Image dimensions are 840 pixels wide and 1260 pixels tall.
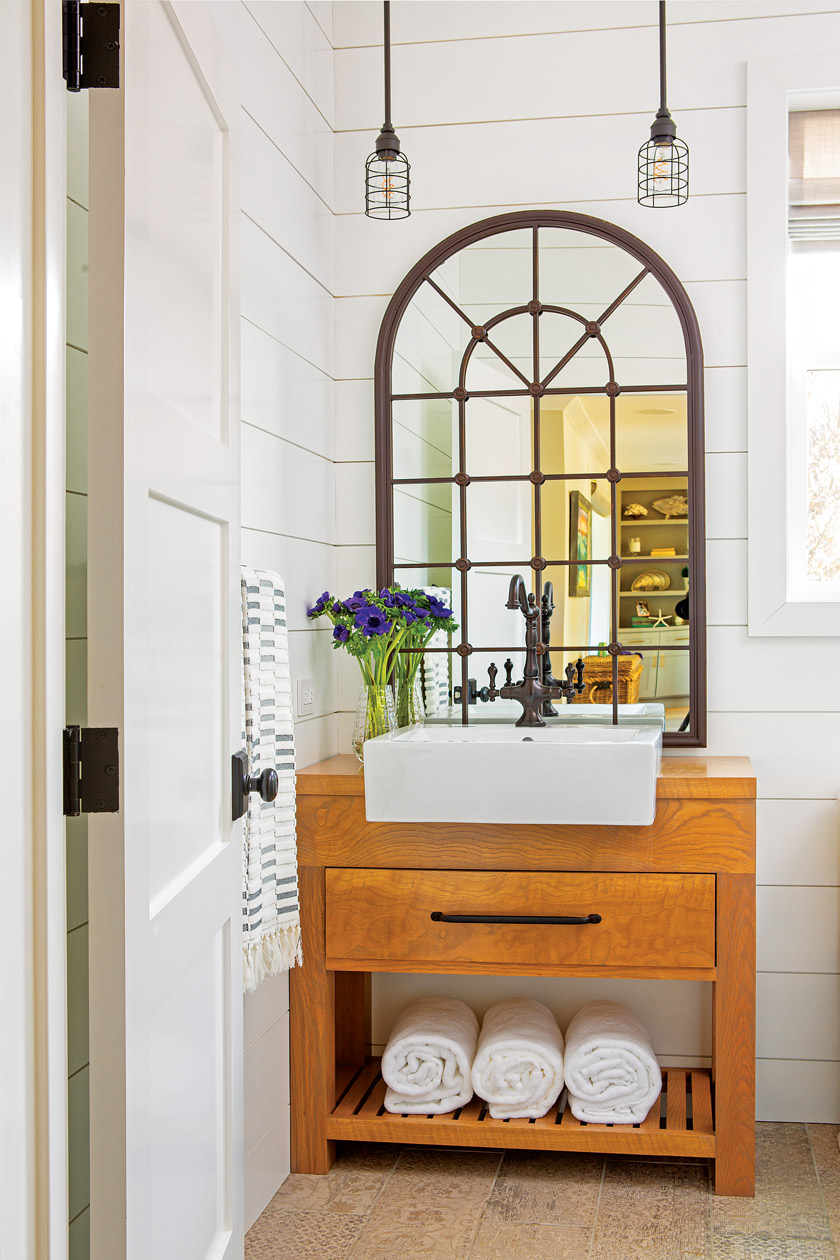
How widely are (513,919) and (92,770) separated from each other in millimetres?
1333

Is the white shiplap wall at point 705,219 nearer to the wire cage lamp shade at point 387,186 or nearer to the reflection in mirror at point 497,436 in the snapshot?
the wire cage lamp shade at point 387,186

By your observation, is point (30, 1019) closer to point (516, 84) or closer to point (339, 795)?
point (339, 795)

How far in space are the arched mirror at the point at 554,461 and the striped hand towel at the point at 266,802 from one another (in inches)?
26.2

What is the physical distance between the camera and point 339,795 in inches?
87.8

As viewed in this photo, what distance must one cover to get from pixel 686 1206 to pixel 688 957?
47 centimetres

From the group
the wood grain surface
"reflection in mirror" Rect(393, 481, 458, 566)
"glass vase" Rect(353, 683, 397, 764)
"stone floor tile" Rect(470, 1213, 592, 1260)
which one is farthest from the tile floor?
"reflection in mirror" Rect(393, 481, 458, 566)

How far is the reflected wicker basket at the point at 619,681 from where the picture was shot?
2523 millimetres

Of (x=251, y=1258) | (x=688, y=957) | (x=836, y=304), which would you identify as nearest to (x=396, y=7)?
(x=836, y=304)

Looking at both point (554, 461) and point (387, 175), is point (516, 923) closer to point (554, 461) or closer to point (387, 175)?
point (554, 461)

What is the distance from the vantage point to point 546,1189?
86.0 inches

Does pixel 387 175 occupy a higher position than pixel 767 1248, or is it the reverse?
pixel 387 175

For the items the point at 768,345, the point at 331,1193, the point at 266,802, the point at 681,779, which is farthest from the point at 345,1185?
the point at 768,345

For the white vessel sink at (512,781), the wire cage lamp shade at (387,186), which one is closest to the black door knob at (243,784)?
the white vessel sink at (512,781)

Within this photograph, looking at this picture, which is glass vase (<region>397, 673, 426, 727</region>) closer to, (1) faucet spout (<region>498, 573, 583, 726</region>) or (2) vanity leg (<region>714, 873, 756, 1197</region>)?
(1) faucet spout (<region>498, 573, 583, 726</region>)
